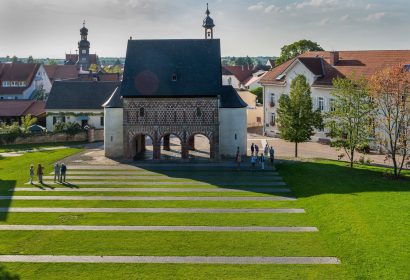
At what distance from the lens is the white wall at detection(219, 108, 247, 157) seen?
4366 cm

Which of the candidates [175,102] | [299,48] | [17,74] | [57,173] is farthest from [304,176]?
[17,74]

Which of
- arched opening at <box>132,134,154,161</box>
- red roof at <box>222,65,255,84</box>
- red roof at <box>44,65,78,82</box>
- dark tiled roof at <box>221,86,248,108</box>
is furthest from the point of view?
red roof at <box>222,65,255,84</box>

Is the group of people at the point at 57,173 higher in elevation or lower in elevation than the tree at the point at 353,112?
lower

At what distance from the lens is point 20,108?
221 feet

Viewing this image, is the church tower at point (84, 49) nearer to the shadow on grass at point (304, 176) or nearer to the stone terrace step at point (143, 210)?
the shadow on grass at point (304, 176)

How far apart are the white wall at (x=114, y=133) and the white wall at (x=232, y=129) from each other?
907cm

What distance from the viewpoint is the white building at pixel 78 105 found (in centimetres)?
6153

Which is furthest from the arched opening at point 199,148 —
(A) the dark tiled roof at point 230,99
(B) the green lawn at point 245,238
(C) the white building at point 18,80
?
(C) the white building at point 18,80

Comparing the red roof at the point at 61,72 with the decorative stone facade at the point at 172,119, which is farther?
the red roof at the point at 61,72

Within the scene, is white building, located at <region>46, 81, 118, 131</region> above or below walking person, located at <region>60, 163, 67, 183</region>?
above

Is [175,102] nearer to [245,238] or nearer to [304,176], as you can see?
[304,176]

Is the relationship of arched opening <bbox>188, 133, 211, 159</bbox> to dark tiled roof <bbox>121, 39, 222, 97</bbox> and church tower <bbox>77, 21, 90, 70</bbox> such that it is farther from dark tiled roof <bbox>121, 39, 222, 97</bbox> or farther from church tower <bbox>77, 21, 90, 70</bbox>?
church tower <bbox>77, 21, 90, 70</bbox>

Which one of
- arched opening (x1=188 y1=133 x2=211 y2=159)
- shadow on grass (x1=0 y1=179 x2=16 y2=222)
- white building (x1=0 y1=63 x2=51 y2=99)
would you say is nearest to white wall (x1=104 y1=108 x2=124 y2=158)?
arched opening (x1=188 y1=133 x2=211 y2=159)

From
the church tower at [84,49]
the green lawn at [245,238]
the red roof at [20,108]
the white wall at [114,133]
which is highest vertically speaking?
the church tower at [84,49]
